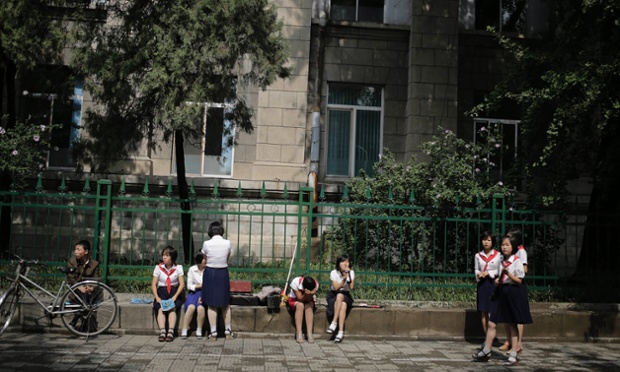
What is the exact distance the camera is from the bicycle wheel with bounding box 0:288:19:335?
29.6 feet

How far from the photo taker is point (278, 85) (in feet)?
53.6

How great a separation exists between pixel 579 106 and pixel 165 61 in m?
7.05

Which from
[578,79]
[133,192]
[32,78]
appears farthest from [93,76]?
[578,79]

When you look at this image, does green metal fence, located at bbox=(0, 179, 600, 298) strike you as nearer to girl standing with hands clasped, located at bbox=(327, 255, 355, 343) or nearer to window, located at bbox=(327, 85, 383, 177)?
girl standing with hands clasped, located at bbox=(327, 255, 355, 343)

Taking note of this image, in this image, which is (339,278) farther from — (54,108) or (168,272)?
(54,108)

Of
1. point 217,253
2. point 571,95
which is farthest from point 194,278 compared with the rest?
point 571,95

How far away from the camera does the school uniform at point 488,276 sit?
30.8 ft

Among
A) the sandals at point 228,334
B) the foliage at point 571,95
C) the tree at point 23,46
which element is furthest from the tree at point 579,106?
the tree at point 23,46

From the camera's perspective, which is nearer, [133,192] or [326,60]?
[133,192]

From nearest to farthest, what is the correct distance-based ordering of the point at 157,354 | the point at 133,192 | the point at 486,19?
the point at 157,354
the point at 133,192
the point at 486,19

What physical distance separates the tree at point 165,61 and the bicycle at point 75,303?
7.31 feet

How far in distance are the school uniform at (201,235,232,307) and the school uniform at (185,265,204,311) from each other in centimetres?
20

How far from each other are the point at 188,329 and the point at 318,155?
786 cm

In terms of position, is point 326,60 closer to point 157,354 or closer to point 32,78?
point 32,78
